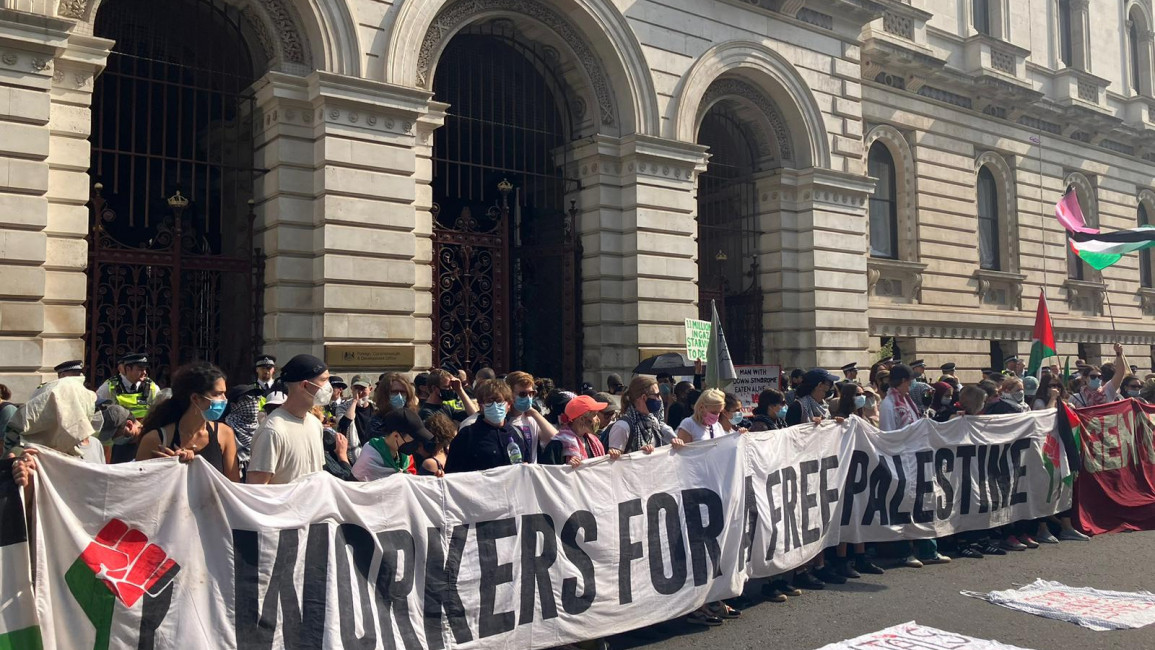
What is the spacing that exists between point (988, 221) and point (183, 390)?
25359 mm

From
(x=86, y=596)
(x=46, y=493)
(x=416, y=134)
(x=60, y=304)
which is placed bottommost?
(x=86, y=596)

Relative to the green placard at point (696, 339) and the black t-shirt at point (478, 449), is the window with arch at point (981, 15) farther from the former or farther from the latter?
the black t-shirt at point (478, 449)

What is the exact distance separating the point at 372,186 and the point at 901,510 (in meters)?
8.08

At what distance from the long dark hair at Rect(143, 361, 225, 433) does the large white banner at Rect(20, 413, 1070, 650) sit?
0.48 meters

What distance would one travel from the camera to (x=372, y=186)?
1322 centimetres

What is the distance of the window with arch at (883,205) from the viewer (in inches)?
919

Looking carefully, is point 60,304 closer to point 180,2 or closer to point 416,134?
point 416,134

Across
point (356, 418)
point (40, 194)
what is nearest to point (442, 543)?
point (356, 418)

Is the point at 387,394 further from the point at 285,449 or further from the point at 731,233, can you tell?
the point at 731,233

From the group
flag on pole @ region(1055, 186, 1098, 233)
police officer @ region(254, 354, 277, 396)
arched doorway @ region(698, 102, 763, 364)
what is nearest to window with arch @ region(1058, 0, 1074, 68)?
flag on pole @ region(1055, 186, 1098, 233)

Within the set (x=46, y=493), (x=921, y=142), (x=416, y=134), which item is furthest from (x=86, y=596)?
(x=921, y=142)

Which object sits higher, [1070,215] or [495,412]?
[1070,215]

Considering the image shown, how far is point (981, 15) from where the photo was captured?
26875 millimetres

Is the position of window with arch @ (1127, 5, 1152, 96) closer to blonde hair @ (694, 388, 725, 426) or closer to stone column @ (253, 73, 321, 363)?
stone column @ (253, 73, 321, 363)
